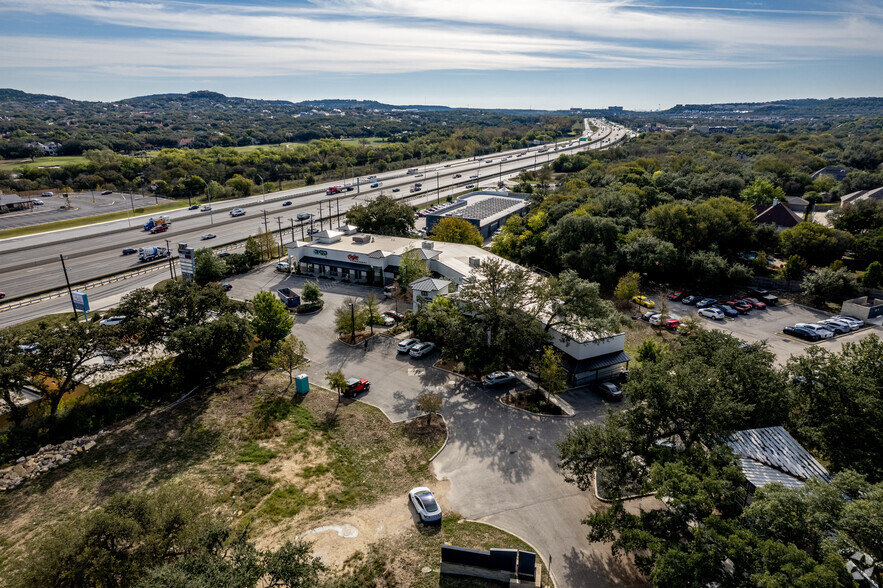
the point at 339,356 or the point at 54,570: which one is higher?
the point at 54,570

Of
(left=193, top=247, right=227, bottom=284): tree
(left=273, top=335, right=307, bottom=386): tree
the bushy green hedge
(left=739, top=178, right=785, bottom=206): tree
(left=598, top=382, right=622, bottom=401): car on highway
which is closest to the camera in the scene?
the bushy green hedge

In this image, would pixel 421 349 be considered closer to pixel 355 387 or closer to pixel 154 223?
pixel 355 387

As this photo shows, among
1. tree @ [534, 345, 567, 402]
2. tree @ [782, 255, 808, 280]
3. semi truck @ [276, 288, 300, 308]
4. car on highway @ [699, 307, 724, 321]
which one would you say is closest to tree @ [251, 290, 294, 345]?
semi truck @ [276, 288, 300, 308]

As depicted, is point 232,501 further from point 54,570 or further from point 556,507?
point 556,507

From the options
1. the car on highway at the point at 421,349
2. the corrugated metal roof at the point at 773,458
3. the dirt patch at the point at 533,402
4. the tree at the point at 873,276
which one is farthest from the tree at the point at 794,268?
the car on highway at the point at 421,349

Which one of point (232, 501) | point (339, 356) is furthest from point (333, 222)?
point (232, 501)

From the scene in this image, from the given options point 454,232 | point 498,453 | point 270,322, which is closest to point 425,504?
point 498,453

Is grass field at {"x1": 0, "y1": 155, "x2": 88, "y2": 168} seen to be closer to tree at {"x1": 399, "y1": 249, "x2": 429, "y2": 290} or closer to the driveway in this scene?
tree at {"x1": 399, "y1": 249, "x2": 429, "y2": 290}
